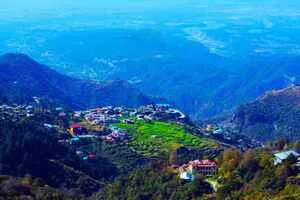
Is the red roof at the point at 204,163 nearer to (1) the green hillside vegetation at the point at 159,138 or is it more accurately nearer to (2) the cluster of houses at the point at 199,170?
(2) the cluster of houses at the point at 199,170

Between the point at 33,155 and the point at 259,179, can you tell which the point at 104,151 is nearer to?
the point at 33,155

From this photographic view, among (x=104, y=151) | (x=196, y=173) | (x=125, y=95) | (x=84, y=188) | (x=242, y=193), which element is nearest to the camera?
(x=242, y=193)

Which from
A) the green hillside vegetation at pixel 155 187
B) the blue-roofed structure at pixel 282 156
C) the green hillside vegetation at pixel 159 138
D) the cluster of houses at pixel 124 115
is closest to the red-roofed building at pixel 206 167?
the green hillside vegetation at pixel 155 187

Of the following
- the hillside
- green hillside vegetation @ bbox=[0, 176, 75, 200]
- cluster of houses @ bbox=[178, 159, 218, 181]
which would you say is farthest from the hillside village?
the hillside

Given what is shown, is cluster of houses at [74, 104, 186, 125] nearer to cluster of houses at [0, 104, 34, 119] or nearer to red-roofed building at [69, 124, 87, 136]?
cluster of houses at [0, 104, 34, 119]

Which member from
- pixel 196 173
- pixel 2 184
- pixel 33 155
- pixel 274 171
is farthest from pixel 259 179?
pixel 33 155

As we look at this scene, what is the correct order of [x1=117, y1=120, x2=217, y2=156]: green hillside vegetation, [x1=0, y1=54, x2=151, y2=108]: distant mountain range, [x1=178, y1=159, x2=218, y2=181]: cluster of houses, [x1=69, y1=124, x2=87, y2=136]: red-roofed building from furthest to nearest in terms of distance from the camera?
[x1=0, y1=54, x2=151, y2=108]: distant mountain range → [x1=69, y1=124, x2=87, y2=136]: red-roofed building → [x1=117, y1=120, x2=217, y2=156]: green hillside vegetation → [x1=178, y1=159, x2=218, y2=181]: cluster of houses
